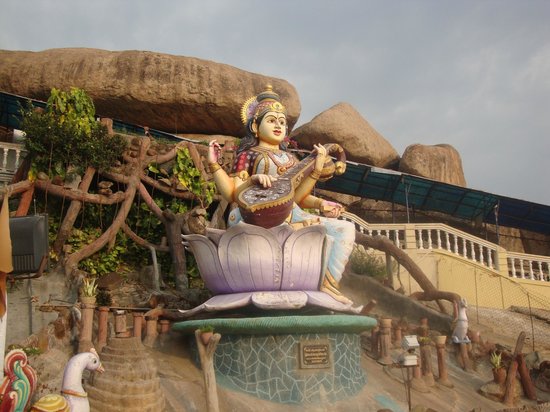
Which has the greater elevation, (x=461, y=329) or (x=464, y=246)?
(x=464, y=246)

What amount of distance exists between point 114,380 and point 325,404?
8.60 feet

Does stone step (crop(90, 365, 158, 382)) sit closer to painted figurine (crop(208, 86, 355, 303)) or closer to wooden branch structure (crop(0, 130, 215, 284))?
painted figurine (crop(208, 86, 355, 303))

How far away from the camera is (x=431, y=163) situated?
1991cm

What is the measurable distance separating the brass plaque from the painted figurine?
0.91 metres

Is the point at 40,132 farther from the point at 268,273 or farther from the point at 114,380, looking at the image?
the point at 114,380

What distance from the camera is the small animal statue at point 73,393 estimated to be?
521 cm

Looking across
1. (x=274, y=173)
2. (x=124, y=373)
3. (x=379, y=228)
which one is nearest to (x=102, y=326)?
(x=124, y=373)

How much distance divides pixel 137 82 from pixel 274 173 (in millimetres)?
9506

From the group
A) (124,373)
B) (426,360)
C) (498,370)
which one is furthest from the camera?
(498,370)

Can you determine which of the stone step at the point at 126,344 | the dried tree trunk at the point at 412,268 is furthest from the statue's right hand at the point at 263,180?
the dried tree trunk at the point at 412,268

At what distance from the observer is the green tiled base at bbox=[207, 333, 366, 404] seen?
23.8 ft

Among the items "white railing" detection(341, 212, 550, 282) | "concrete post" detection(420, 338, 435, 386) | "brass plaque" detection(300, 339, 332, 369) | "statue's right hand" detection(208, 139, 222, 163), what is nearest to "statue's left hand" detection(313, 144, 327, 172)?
"statue's right hand" detection(208, 139, 222, 163)

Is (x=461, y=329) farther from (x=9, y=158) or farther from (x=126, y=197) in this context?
(x=9, y=158)

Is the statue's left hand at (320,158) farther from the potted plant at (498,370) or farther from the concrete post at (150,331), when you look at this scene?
the potted plant at (498,370)
